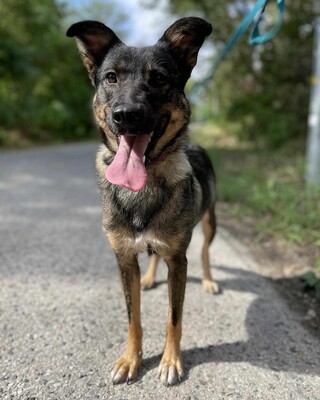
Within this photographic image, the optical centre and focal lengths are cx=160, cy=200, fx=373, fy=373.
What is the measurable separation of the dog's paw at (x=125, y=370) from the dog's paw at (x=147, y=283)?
1.09 m

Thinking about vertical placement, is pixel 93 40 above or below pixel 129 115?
above

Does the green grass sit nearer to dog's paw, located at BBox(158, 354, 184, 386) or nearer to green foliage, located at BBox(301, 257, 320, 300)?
green foliage, located at BBox(301, 257, 320, 300)

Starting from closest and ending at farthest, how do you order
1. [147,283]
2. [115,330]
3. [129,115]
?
[129,115], [115,330], [147,283]

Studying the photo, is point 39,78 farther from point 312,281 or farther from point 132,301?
point 132,301

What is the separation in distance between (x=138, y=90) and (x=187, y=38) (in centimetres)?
58

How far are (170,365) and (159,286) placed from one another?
1217mm

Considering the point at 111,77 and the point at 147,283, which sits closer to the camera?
the point at 111,77

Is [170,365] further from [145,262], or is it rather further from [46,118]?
[46,118]

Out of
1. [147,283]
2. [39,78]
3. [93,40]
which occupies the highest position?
[93,40]

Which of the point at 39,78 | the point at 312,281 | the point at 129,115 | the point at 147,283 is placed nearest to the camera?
the point at 129,115

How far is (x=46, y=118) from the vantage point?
18719 millimetres

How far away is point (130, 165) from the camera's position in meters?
2.22

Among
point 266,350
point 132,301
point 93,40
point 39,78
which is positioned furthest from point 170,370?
point 39,78

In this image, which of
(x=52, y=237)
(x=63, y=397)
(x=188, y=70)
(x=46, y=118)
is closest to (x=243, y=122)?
(x=46, y=118)
